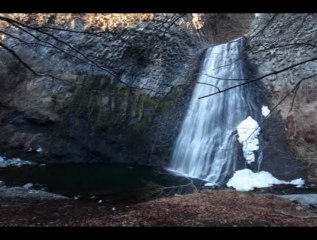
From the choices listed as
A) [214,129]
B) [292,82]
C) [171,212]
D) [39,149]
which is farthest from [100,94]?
[171,212]

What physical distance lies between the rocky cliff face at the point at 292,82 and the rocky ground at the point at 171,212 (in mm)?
3780

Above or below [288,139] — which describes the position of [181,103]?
above

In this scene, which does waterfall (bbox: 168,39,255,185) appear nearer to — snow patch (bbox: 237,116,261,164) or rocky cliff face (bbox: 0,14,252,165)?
snow patch (bbox: 237,116,261,164)

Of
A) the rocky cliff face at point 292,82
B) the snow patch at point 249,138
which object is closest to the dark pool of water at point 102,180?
the snow patch at point 249,138

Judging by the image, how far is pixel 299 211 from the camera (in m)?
9.04

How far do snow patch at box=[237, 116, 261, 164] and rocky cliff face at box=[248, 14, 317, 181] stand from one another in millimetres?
595

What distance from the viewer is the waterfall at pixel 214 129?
1403 centimetres

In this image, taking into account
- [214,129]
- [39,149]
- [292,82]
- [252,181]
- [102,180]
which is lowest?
[102,180]

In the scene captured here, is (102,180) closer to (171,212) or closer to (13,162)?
(13,162)

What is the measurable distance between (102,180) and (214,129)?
187 inches

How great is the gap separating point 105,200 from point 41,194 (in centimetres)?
175

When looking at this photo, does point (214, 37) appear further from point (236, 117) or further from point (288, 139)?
point (288, 139)

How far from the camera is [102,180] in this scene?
1383 cm
